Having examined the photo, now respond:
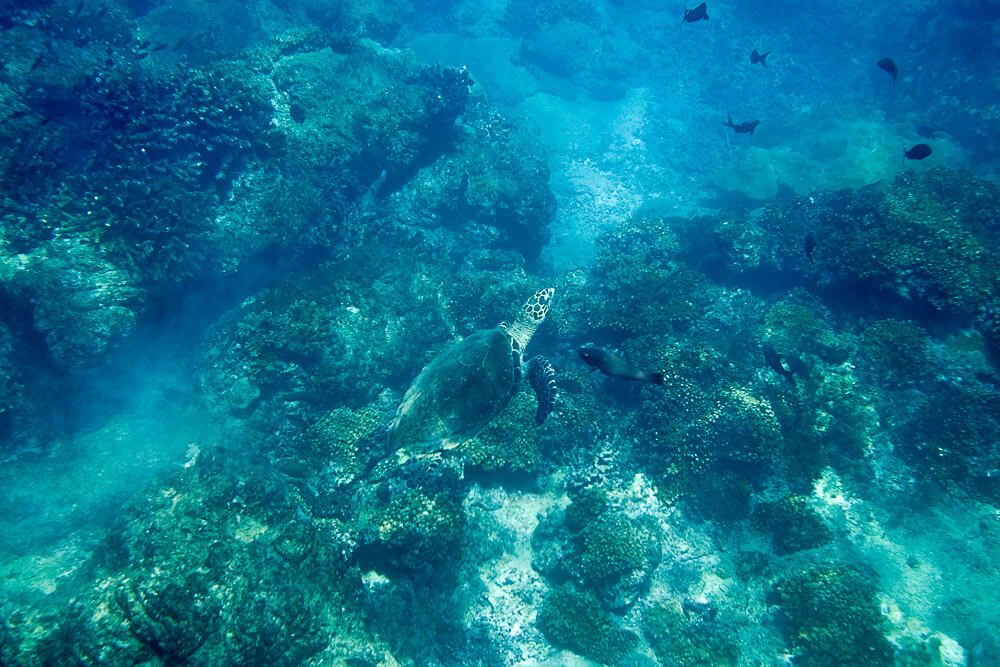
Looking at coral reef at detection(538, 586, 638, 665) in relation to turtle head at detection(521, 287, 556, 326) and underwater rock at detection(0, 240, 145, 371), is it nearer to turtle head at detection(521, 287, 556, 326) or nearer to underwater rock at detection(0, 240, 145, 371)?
turtle head at detection(521, 287, 556, 326)

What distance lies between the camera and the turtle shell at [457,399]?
641 centimetres

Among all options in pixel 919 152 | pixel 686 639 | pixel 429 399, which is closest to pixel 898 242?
pixel 919 152

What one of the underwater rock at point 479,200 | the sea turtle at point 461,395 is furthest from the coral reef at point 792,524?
the underwater rock at point 479,200

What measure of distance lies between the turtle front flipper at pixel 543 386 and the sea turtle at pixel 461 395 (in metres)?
0.02

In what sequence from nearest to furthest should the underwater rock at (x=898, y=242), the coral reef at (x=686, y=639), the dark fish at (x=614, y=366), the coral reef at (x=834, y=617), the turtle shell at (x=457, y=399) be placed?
1. the dark fish at (x=614, y=366)
2. the turtle shell at (x=457, y=399)
3. the coral reef at (x=834, y=617)
4. the coral reef at (x=686, y=639)
5. the underwater rock at (x=898, y=242)

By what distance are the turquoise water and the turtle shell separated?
5 centimetres

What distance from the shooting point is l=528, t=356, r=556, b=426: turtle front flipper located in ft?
22.9

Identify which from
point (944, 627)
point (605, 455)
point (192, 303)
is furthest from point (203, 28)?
point (944, 627)

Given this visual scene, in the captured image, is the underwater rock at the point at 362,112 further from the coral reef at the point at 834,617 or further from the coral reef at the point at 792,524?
the coral reef at the point at 834,617

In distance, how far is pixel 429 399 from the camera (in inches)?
257

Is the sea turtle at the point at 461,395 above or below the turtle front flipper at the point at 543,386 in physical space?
above

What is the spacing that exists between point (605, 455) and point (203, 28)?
2427cm

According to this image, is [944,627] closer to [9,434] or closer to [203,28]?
[9,434]

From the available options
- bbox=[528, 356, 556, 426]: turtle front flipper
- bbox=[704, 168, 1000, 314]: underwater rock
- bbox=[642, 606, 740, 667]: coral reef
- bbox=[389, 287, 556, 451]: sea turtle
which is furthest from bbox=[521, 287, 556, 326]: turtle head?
bbox=[704, 168, 1000, 314]: underwater rock
